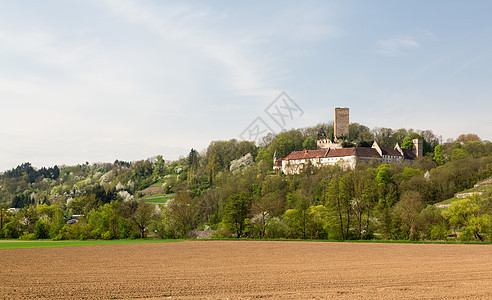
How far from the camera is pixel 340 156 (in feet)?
382

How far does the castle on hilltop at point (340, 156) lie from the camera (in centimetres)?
11344

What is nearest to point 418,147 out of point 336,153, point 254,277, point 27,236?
point 336,153

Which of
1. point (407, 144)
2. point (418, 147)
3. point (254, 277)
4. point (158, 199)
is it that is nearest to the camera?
point (254, 277)

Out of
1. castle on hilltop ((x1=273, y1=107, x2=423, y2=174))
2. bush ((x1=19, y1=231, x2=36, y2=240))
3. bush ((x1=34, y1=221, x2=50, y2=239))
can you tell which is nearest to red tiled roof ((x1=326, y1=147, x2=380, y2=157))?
castle on hilltop ((x1=273, y1=107, x2=423, y2=174))

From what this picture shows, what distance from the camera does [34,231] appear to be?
76812mm

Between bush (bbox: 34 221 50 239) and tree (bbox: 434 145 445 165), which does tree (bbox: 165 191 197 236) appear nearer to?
bush (bbox: 34 221 50 239)

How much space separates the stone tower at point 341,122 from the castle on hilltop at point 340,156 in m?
5.78

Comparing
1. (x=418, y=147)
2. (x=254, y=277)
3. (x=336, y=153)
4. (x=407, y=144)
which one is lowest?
(x=254, y=277)

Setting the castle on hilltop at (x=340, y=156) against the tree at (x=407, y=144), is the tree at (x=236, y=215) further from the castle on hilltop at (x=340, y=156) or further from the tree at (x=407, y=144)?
the tree at (x=407, y=144)

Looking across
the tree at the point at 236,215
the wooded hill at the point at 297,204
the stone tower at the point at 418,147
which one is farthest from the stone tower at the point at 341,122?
the tree at the point at 236,215

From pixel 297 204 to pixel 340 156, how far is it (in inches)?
2295

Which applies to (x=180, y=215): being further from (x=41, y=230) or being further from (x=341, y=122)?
(x=341, y=122)

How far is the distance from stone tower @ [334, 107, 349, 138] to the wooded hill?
14.5 feet

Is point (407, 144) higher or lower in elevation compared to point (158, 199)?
higher
